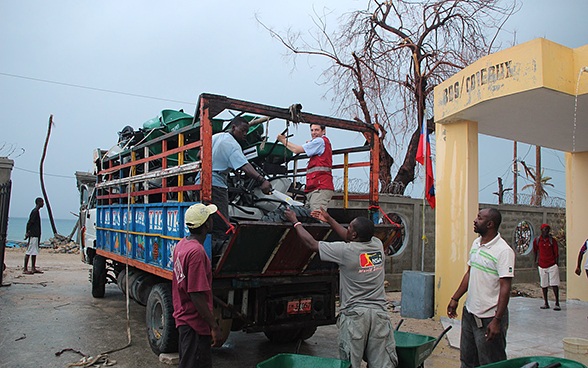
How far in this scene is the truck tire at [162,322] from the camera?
460 centimetres

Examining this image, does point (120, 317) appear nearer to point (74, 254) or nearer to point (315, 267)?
point (315, 267)

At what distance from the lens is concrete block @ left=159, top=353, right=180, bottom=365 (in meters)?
4.58

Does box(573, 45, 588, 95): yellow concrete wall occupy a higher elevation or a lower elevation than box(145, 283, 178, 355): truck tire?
higher

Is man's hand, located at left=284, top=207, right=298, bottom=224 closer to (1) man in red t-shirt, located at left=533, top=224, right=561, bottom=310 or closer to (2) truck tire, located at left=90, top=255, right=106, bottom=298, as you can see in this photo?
(2) truck tire, located at left=90, top=255, right=106, bottom=298

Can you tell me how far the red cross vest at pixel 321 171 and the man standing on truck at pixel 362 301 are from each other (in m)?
1.81

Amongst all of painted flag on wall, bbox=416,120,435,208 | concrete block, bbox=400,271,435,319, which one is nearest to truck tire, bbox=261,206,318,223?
concrete block, bbox=400,271,435,319

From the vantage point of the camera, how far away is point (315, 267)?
4848 millimetres

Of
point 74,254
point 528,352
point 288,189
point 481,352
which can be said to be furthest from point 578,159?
point 74,254

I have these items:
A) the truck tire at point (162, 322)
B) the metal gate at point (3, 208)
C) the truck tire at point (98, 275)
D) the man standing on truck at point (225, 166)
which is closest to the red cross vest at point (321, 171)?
the man standing on truck at point (225, 166)

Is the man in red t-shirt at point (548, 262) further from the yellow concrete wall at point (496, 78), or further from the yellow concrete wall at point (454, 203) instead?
the yellow concrete wall at point (496, 78)

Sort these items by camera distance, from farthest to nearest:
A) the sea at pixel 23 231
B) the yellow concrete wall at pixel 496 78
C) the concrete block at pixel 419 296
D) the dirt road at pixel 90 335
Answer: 1. the sea at pixel 23 231
2. the concrete block at pixel 419 296
3. the yellow concrete wall at pixel 496 78
4. the dirt road at pixel 90 335

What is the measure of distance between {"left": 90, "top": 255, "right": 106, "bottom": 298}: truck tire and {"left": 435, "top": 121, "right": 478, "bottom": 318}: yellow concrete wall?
18.7 ft

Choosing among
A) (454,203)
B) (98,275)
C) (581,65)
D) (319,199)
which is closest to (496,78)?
(581,65)

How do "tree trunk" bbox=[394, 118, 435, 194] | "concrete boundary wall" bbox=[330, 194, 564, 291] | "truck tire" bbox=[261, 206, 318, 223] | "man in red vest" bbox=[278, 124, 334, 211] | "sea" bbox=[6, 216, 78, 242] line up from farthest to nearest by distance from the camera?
1. "sea" bbox=[6, 216, 78, 242]
2. "tree trunk" bbox=[394, 118, 435, 194]
3. "concrete boundary wall" bbox=[330, 194, 564, 291]
4. "man in red vest" bbox=[278, 124, 334, 211]
5. "truck tire" bbox=[261, 206, 318, 223]
